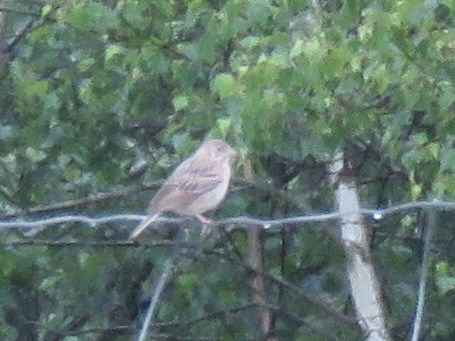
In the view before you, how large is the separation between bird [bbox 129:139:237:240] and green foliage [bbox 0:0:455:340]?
4.1 inches

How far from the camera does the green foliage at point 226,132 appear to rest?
6.69 meters

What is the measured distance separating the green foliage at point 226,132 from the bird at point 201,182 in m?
0.10

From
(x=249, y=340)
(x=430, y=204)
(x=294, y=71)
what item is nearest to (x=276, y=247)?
(x=249, y=340)

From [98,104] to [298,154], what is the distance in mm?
1256

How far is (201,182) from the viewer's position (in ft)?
25.6

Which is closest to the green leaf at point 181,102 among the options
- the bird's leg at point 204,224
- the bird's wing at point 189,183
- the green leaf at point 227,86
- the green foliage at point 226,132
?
the green foliage at point 226,132

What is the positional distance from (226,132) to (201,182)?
3.20 ft

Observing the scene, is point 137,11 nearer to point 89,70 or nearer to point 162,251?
point 89,70

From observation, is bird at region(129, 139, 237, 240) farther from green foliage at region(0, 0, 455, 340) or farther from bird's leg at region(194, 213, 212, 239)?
green foliage at region(0, 0, 455, 340)

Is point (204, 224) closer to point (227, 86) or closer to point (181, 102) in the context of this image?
point (181, 102)

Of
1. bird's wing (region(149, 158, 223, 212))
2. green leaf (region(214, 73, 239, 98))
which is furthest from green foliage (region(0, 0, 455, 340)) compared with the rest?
bird's wing (region(149, 158, 223, 212))

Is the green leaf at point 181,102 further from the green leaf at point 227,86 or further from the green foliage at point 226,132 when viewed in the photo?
the green leaf at point 227,86

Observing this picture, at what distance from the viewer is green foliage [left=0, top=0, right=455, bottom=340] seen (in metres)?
6.69

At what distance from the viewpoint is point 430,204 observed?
5617mm
